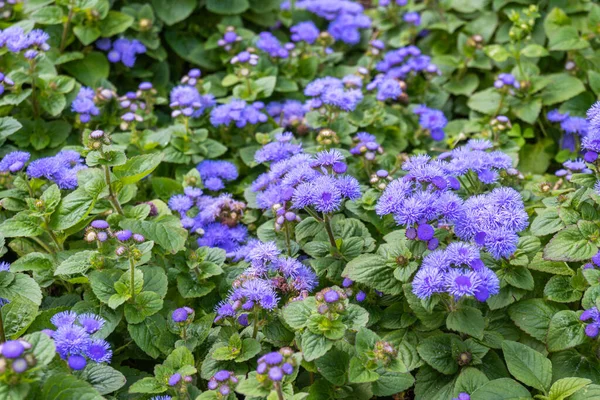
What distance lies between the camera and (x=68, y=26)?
17.0 ft

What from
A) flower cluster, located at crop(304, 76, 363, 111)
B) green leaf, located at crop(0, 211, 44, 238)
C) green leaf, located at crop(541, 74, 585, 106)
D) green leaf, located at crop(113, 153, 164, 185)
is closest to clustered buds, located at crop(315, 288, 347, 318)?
green leaf, located at crop(113, 153, 164, 185)

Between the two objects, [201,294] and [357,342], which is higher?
[357,342]

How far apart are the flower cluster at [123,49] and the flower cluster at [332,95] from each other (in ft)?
5.21

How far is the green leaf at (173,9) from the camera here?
227 inches

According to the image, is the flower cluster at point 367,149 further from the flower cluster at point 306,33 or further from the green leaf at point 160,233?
the flower cluster at point 306,33

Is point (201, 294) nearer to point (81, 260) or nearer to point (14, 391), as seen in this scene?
point (81, 260)

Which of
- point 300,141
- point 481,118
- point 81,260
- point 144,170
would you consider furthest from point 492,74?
point 81,260

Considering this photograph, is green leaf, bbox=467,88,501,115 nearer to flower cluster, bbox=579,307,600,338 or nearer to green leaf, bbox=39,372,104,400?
flower cluster, bbox=579,307,600,338

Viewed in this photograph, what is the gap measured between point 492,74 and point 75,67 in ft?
11.2

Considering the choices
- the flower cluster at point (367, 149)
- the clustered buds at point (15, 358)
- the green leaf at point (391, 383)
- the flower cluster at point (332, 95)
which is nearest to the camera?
the clustered buds at point (15, 358)

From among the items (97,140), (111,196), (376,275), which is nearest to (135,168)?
(111,196)

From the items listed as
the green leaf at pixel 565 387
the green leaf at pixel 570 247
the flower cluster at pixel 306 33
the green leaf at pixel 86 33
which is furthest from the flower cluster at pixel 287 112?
the green leaf at pixel 565 387

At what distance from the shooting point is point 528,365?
10.2 feet

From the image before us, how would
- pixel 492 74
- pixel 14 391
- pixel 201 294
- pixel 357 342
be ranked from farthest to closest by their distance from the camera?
pixel 492 74, pixel 201 294, pixel 357 342, pixel 14 391
